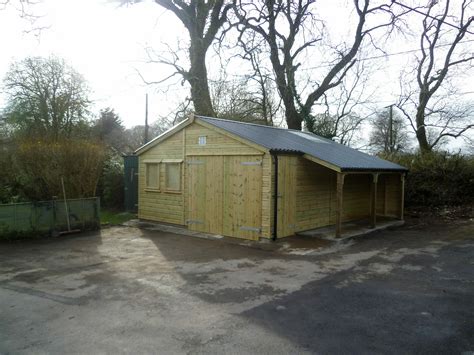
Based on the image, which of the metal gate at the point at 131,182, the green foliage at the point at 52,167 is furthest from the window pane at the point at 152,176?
the metal gate at the point at 131,182

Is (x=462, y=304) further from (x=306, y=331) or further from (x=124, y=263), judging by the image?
(x=124, y=263)

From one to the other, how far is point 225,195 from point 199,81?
1136 cm

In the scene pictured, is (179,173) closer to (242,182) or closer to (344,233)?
(242,182)

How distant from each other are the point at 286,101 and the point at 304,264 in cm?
1563

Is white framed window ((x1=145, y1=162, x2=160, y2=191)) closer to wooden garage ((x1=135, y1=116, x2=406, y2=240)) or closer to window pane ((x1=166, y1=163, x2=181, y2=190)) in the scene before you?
wooden garage ((x1=135, y1=116, x2=406, y2=240))

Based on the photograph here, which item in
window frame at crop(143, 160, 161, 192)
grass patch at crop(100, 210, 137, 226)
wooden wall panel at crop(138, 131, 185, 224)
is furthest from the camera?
grass patch at crop(100, 210, 137, 226)

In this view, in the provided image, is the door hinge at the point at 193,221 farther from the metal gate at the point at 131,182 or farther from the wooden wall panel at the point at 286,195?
the metal gate at the point at 131,182

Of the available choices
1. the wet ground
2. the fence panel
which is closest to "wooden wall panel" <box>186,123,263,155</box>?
the wet ground

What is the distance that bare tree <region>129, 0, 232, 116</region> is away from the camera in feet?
64.0

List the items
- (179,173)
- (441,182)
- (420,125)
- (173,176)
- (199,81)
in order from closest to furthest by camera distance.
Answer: (179,173) → (173,176) → (441,182) → (199,81) → (420,125)

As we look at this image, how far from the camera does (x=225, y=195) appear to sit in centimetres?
1030

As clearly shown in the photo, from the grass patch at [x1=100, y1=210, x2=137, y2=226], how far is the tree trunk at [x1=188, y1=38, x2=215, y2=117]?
→ 7.14m

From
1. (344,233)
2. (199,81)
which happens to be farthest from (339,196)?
(199,81)

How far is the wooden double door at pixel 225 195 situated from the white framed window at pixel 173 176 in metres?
0.53
